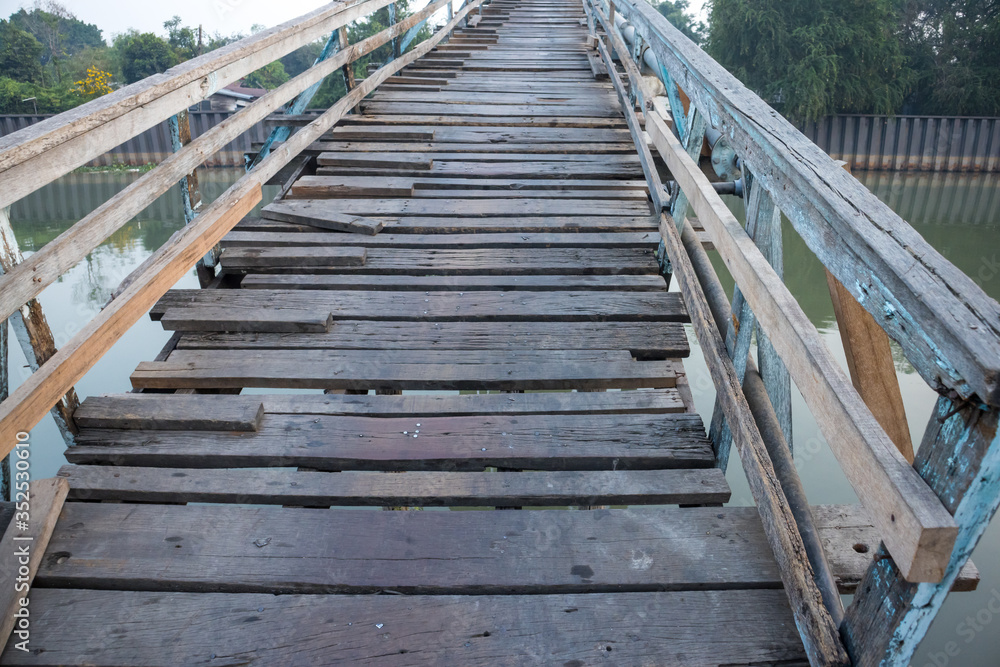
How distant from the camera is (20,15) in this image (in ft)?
160

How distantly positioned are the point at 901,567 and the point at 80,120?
1.79m

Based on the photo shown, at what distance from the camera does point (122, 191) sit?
6.22 ft

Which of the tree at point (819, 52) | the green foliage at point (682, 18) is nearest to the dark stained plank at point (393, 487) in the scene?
the tree at point (819, 52)

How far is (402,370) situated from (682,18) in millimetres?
43030

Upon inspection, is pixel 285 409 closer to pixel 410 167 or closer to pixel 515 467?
pixel 515 467

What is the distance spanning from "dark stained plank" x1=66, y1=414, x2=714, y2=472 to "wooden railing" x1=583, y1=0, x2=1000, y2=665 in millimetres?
178

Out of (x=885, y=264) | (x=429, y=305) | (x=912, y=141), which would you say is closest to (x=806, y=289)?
(x=429, y=305)

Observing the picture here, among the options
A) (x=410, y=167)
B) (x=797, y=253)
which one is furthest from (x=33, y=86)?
(x=410, y=167)

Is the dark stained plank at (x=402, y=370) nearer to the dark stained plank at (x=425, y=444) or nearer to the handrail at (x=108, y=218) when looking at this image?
the dark stained plank at (x=425, y=444)

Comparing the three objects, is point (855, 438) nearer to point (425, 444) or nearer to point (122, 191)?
point (425, 444)

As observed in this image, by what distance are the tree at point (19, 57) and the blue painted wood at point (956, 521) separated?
3848cm

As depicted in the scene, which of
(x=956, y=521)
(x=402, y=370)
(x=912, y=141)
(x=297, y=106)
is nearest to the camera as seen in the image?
(x=956, y=521)

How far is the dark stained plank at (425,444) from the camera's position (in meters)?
1.80

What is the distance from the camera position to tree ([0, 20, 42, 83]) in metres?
30.6
